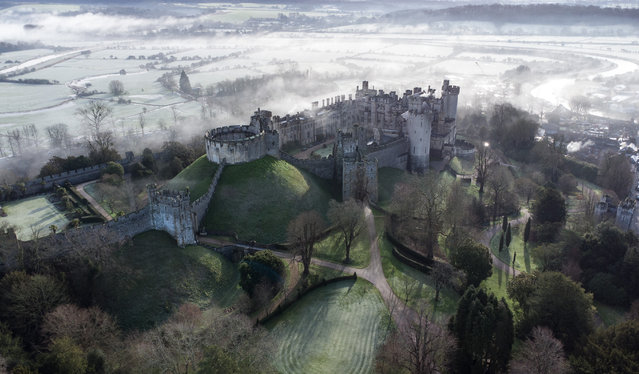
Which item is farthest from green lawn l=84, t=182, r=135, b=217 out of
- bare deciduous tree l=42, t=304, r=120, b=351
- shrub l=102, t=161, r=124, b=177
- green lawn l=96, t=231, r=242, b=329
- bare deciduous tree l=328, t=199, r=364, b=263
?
bare deciduous tree l=328, t=199, r=364, b=263

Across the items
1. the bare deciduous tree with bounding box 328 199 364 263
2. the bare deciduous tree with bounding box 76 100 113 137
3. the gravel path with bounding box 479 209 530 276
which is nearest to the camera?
the bare deciduous tree with bounding box 328 199 364 263

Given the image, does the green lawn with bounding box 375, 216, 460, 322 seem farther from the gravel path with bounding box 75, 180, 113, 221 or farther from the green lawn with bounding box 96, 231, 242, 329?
the gravel path with bounding box 75, 180, 113, 221

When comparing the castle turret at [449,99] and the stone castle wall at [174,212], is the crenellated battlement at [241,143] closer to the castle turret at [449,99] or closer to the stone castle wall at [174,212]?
the stone castle wall at [174,212]

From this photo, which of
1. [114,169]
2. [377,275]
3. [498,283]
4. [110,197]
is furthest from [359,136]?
[114,169]

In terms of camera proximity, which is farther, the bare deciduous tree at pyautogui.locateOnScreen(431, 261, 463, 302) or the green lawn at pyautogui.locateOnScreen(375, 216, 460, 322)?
the bare deciduous tree at pyautogui.locateOnScreen(431, 261, 463, 302)

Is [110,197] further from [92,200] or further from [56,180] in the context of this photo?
[56,180]

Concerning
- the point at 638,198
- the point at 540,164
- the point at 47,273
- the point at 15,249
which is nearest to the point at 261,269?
the point at 47,273
